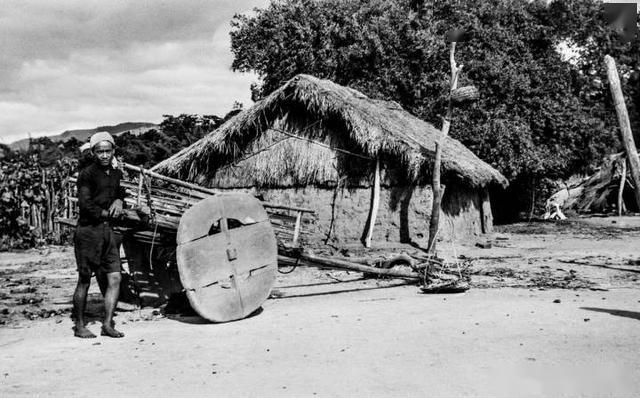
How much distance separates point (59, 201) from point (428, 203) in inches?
395

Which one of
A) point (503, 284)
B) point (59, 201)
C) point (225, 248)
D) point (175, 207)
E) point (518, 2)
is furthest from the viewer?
point (518, 2)

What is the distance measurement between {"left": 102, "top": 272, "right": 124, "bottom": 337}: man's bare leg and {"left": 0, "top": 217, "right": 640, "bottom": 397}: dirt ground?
0.60ft

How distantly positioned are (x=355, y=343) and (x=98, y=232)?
101 inches

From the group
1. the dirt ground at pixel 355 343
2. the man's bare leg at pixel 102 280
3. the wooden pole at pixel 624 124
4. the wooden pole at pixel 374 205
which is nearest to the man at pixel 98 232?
the man's bare leg at pixel 102 280

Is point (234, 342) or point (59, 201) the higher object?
point (59, 201)

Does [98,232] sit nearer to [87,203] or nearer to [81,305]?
[87,203]

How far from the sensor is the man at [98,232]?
18.8 ft

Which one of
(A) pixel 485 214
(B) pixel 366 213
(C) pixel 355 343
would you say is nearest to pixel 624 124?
(C) pixel 355 343

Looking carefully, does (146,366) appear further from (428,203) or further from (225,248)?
(428,203)

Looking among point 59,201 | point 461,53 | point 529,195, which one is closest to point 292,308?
point 59,201

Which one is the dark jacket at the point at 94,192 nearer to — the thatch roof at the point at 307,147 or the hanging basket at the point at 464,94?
the thatch roof at the point at 307,147

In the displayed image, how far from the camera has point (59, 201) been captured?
1678cm

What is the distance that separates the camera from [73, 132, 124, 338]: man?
573 centimetres

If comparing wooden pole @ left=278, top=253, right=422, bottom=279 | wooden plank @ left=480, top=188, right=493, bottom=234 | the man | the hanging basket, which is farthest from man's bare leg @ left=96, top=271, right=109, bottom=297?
wooden plank @ left=480, top=188, right=493, bottom=234
